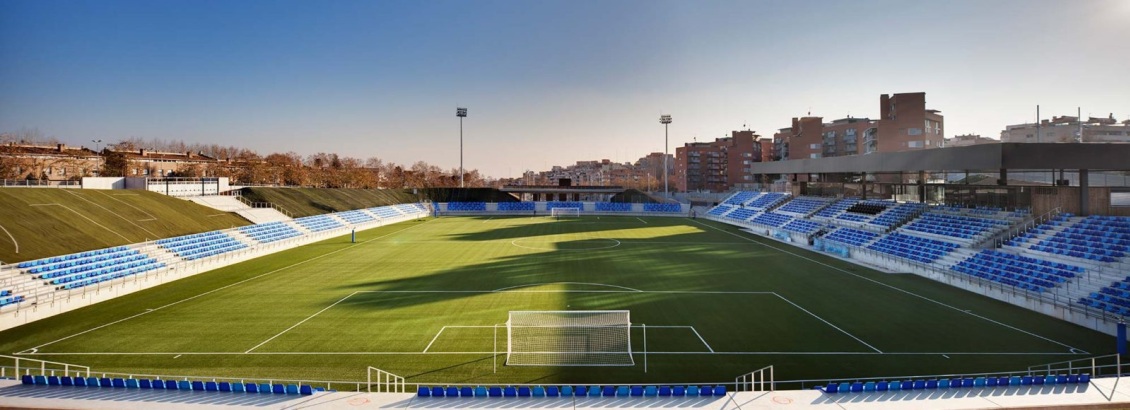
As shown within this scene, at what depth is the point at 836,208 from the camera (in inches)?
1845

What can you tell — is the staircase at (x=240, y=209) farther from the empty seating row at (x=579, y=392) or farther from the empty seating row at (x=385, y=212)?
the empty seating row at (x=579, y=392)

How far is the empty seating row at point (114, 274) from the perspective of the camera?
22.6 meters

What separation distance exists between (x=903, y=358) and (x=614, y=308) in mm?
9731

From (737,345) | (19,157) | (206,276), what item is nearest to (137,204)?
(206,276)

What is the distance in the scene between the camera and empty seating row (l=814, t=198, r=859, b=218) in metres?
45.6

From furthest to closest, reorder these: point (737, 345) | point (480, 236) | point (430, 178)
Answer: point (430, 178) < point (480, 236) < point (737, 345)

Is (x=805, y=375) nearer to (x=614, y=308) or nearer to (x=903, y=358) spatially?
(x=903, y=358)

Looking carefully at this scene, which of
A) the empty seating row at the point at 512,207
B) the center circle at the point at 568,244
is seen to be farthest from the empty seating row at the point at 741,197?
the empty seating row at the point at 512,207

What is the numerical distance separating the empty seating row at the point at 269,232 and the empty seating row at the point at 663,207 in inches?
1842

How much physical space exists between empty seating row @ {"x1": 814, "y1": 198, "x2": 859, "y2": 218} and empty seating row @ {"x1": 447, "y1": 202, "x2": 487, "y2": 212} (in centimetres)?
4672

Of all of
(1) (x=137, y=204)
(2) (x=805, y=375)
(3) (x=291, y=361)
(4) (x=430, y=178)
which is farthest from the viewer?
(4) (x=430, y=178)

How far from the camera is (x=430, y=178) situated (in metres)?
138

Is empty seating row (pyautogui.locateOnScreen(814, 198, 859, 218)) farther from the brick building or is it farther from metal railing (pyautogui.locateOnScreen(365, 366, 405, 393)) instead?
the brick building

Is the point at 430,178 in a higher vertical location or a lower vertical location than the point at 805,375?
higher
